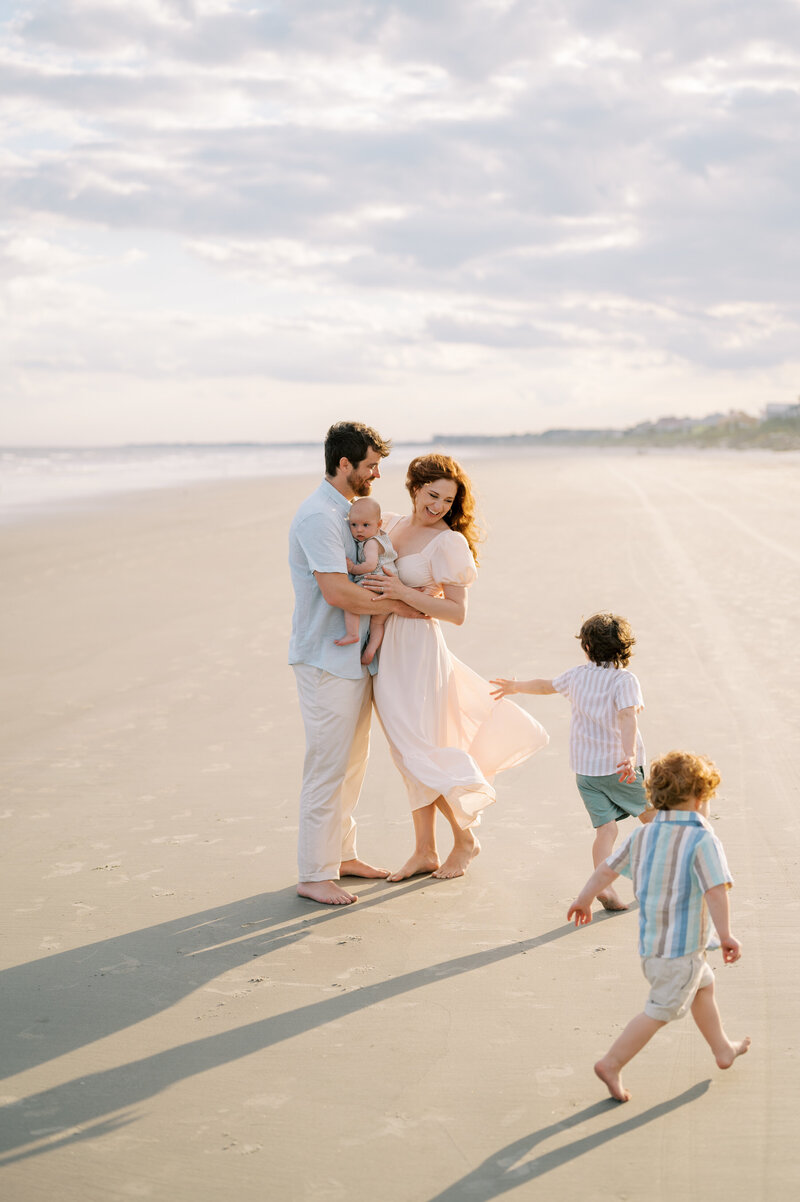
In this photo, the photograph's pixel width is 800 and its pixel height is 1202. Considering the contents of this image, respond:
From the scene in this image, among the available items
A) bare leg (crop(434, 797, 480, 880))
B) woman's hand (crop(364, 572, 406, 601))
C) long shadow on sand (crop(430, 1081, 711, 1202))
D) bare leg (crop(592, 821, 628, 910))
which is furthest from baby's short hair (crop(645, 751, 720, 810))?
bare leg (crop(434, 797, 480, 880))

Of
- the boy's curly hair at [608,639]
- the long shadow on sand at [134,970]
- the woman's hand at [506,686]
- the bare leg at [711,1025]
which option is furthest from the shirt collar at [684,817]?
the long shadow on sand at [134,970]

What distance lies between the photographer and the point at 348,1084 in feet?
10.6

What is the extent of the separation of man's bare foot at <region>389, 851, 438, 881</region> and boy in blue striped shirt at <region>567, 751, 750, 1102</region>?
186 cm

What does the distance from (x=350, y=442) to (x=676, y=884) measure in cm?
236

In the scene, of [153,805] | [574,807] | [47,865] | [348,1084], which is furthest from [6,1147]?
[574,807]

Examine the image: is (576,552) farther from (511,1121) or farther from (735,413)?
(735,413)

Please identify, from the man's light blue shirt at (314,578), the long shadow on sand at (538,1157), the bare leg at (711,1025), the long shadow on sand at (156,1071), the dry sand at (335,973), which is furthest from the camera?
the man's light blue shirt at (314,578)

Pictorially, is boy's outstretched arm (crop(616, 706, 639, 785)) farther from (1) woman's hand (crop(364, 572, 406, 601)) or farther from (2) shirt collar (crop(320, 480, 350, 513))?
(2) shirt collar (crop(320, 480, 350, 513))

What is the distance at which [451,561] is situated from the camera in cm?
475

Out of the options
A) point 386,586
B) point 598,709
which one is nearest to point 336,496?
point 386,586

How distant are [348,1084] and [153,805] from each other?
2906 millimetres

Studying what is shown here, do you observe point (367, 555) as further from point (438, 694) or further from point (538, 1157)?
point (538, 1157)

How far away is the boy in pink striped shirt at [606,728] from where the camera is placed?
14.2 ft

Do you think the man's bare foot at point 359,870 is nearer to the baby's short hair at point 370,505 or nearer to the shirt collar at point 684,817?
the baby's short hair at point 370,505
